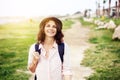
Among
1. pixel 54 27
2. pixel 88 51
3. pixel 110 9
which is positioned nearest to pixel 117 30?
pixel 110 9

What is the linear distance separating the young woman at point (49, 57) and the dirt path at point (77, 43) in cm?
186

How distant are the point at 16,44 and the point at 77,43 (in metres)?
0.88

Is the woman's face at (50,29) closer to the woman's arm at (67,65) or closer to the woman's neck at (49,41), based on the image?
the woman's neck at (49,41)

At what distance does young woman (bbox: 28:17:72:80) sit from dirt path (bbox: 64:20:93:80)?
1.86 m

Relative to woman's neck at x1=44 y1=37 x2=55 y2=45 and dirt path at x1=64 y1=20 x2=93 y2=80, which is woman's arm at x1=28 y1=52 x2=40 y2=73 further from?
dirt path at x1=64 y1=20 x2=93 y2=80

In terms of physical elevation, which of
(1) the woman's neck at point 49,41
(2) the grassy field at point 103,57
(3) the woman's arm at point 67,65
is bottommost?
(2) the grassy field at point 103,57

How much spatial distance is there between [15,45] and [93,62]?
→ 1.05m

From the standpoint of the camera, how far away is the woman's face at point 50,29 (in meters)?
2.10

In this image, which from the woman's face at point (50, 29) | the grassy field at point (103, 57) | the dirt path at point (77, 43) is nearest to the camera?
the woman's face at point (50, 29)

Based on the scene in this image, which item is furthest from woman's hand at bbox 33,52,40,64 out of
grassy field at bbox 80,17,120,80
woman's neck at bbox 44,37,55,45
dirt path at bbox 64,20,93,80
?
dirt path at bbox 64,20,93,80

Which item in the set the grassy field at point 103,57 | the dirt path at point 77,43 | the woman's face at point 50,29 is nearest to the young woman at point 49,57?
the woman's face at point 50,29

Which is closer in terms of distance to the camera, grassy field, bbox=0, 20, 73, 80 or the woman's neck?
the woman's neck

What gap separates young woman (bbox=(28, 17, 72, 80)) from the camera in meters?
2.04

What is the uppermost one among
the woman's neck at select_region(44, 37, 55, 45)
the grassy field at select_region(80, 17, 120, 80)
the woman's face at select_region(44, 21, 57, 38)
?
the woman's face at select_region(44, 21, 57, 38)
